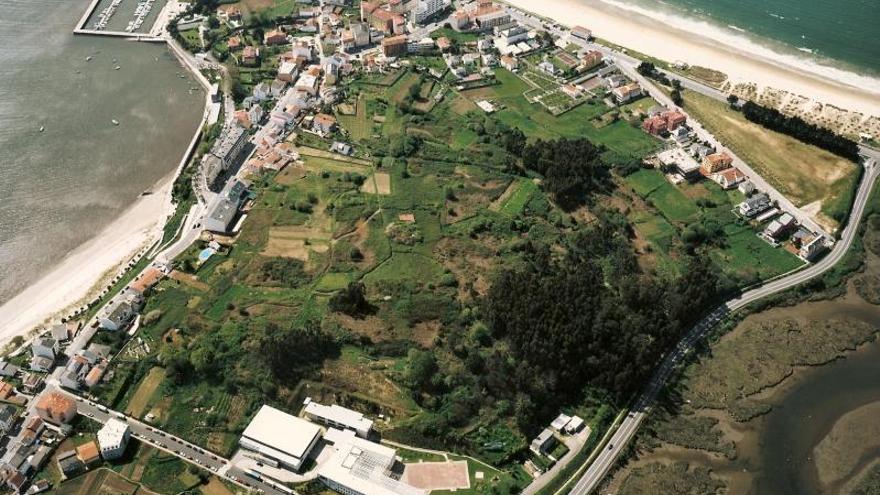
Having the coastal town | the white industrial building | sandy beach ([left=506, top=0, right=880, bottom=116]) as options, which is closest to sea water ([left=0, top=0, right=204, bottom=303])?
the coastal town

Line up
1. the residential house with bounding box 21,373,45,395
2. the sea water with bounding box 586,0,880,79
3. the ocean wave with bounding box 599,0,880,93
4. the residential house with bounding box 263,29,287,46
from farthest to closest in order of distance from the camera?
1. the sea water with bounding box 586,0,880,79
2. the residential house with bounding box 263,29,287,46
3. the ocean wave with bounding box 599,0,880,93
4. the residential house with bounding box 21,373,45,395

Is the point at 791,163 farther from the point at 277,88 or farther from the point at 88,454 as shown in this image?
the point at 88,454

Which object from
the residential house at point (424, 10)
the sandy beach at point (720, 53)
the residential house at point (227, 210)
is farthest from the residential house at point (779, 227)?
the residential house at point (424, 10)

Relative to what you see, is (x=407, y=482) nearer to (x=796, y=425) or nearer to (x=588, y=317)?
(x=588, y=317)

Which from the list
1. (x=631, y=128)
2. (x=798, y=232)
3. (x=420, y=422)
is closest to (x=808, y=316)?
(x=798, y=232)

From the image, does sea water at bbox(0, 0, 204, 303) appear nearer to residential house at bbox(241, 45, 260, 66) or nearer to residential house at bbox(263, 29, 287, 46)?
residential house at bbox(241, 45, 260, 66)

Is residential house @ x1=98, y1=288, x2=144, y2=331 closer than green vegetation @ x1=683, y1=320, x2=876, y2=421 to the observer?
No
